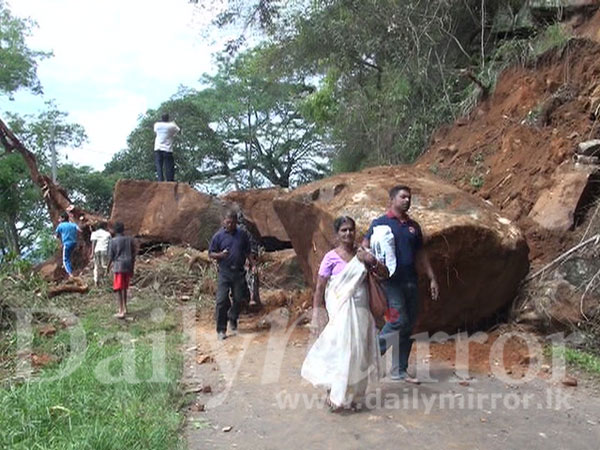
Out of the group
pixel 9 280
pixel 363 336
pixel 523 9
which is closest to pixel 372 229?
pixel 363 336

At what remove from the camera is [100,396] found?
4922 mm

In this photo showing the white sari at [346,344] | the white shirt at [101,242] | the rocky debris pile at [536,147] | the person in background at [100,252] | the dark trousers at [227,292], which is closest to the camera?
the white sari at [346,344]

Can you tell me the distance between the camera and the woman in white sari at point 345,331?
15.8 feet

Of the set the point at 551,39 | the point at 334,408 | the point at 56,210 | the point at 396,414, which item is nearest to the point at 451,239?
the point at 396,414

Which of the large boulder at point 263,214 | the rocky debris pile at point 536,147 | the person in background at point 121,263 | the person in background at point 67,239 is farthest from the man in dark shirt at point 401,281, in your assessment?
the person in background at point 67,239

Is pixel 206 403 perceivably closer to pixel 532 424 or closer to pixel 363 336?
pixel 363 336

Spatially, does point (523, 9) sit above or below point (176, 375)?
above

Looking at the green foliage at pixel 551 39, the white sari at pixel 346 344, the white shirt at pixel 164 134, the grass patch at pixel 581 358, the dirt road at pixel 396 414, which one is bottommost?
the dirt road at pixel 396 414

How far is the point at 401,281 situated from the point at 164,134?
28.0 feet

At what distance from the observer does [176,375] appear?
5.88 metres

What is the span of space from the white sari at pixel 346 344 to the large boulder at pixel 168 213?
302 inches

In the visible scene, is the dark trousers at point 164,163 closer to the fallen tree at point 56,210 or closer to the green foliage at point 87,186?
the fallen tree at point 56,210

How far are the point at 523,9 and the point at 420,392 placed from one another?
29.6 ft

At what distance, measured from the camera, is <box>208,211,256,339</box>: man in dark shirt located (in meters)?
7.65
